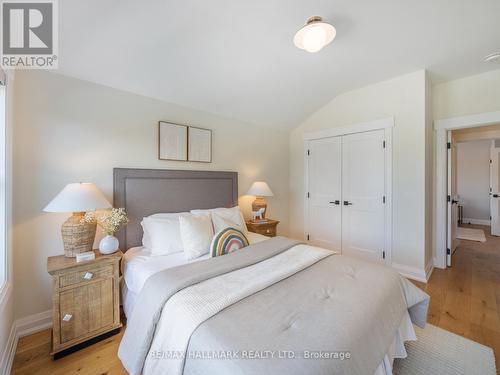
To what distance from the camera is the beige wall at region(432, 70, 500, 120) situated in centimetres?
277

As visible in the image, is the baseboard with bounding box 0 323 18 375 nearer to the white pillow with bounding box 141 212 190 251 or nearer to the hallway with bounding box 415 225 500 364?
the white pillow with bounding box 141 212 190 251

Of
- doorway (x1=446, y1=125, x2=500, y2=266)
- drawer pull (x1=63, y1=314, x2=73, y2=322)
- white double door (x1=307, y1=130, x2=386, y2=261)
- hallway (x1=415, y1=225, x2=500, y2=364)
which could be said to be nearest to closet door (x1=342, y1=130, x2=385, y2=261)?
white double door (x1=307, y1=130, x2=386, y2=261)

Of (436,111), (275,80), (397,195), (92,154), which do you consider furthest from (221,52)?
(436,111)

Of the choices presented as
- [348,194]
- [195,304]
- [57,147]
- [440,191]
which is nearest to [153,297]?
[195,304]

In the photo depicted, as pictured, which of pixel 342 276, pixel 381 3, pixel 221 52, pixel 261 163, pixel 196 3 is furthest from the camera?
pixel 261 163

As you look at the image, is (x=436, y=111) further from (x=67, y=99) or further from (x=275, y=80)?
(x=67, y=99)

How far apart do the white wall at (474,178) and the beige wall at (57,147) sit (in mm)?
8107

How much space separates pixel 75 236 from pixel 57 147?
849mm

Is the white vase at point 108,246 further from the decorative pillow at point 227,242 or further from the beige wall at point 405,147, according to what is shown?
the beige wall at point 405,147

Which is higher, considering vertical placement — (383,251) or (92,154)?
(92,154)

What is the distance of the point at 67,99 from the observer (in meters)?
Result: 2.05

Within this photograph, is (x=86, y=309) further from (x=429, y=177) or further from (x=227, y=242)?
(x=429, y=177)

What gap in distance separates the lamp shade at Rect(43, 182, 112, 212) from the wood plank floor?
1.08 m

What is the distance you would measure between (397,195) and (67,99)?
3.96 metres
